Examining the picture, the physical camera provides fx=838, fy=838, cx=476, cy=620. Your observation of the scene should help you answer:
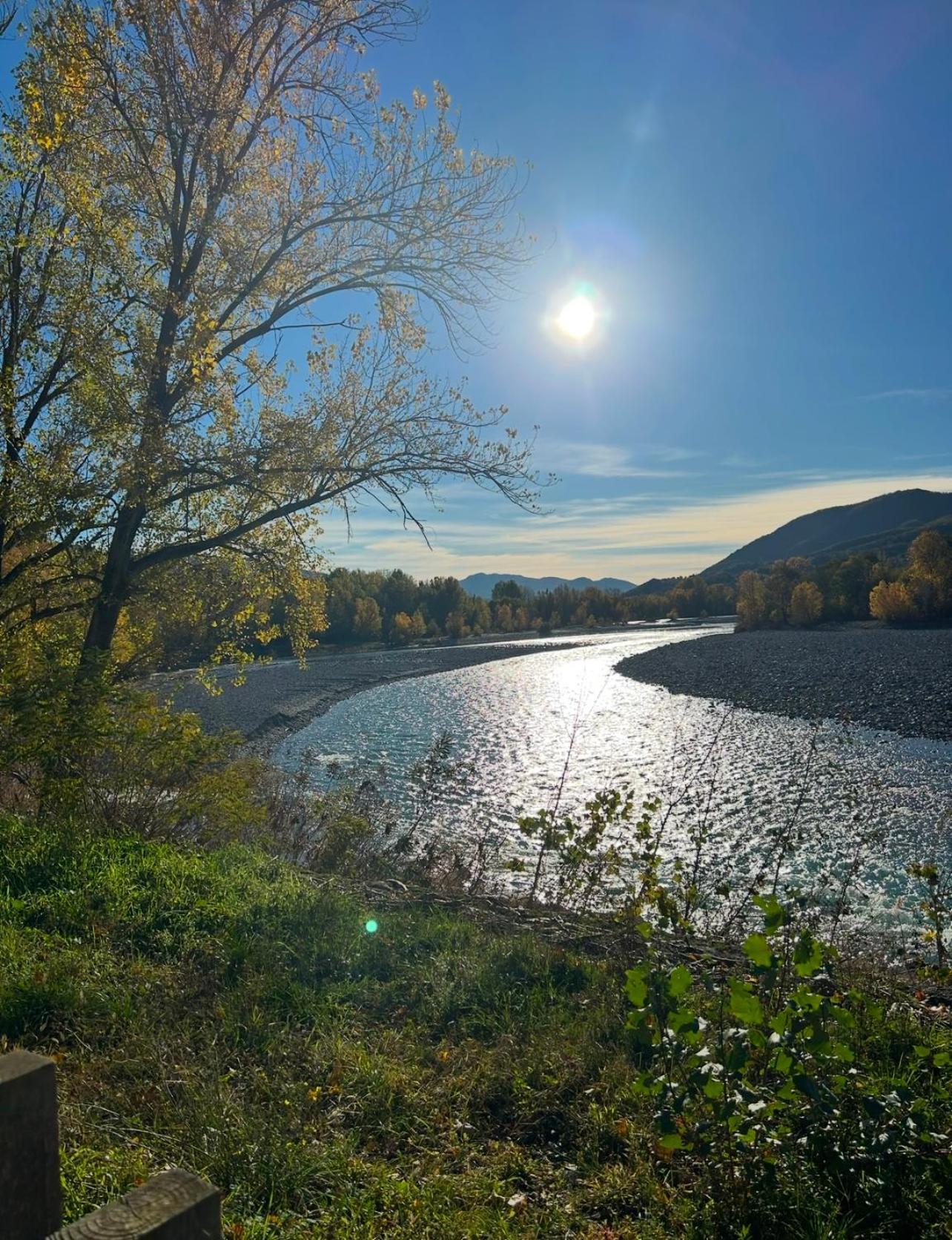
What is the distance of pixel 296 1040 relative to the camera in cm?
444

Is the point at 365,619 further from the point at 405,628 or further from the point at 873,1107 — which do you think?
the point at 873,1107

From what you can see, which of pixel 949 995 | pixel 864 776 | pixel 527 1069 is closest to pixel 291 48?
pixel 527 1069

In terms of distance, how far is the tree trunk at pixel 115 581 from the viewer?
9.87 metres

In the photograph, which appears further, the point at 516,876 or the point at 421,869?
the point at 516,876

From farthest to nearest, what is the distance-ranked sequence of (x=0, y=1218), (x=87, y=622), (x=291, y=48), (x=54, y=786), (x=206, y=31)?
1. (x=87, y=622)
2. (x=291, y=48)
3. (x=206, y=31)
4. (x=54, y=786)
5. (x=0, y=1218)

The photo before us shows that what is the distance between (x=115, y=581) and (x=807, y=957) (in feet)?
30.1

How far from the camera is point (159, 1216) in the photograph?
5.08 ft

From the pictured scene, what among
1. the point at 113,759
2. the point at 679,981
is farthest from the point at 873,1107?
the point at 113,759

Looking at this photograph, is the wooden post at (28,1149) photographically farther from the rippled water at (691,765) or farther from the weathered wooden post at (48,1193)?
the rippled water at (691,765)

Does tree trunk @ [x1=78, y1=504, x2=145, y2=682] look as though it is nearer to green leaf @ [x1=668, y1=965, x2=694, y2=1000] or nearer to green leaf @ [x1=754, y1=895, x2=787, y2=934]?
green leaf @ [x1=668, y1=965, x2=694, y2=1000]

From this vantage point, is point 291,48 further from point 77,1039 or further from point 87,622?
point 77,1039

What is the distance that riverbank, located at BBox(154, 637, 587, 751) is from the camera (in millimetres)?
30556

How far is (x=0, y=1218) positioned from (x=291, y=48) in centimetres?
1160

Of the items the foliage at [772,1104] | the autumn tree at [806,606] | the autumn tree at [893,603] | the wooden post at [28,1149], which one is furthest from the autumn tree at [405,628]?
the wooden post at [28,1149]
